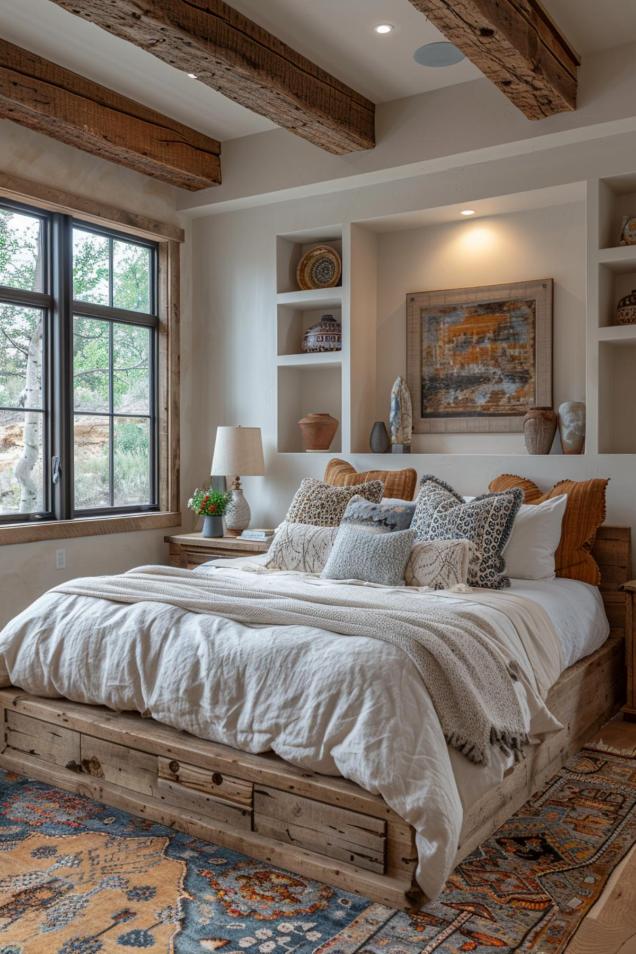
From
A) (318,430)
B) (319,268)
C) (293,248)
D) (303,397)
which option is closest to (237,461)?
(318,430)

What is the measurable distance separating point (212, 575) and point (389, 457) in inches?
56.7

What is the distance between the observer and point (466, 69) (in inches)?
154

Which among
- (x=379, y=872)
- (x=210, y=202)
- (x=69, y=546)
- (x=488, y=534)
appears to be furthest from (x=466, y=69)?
(x=379, y=872)

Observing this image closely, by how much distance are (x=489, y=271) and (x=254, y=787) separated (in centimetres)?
320

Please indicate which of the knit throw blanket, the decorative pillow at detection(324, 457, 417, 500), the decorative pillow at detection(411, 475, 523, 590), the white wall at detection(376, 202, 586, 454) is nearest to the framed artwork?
the white wall at detection(376, 202, 586, 454)

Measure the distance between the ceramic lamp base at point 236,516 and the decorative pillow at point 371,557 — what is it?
1.43 m

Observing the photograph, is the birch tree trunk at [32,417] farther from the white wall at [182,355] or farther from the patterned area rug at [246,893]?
the patterned area rug at [246,893]

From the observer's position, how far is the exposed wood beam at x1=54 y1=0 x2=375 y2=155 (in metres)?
3.10

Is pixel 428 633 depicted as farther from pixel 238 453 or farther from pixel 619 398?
pixel 238 453

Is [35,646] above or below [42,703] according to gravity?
above

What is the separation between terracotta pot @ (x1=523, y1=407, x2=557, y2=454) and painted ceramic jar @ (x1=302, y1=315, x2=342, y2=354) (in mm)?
1250

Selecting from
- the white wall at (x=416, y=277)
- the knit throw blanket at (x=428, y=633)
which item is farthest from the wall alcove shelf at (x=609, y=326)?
the knit throw blanket at (x=428, y=633)

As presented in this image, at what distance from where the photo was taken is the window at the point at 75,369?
4.33 m

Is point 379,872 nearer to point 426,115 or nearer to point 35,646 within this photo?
point 35,646
